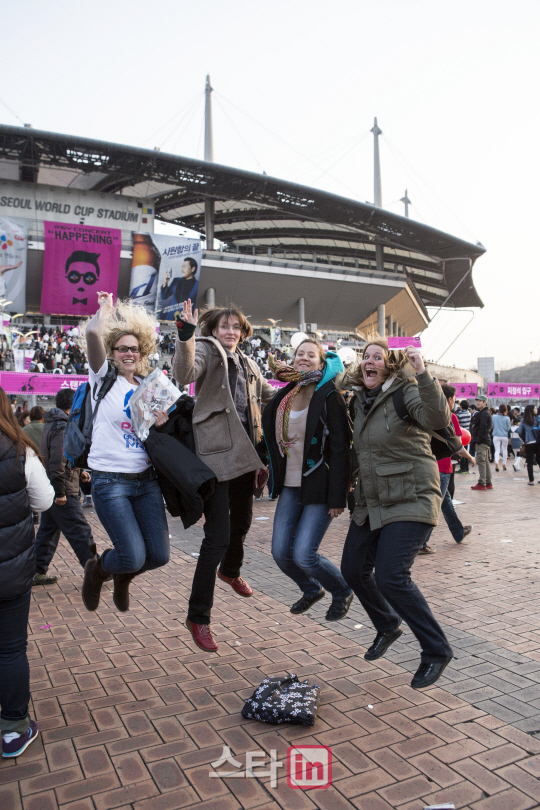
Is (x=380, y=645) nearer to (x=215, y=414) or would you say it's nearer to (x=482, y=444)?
(x=215, y=414)

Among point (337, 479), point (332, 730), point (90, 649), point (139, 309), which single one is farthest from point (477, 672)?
point (139, 309)

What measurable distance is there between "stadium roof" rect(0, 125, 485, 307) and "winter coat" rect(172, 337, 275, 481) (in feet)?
137

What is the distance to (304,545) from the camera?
3.59 meters

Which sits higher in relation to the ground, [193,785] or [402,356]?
[402,356]

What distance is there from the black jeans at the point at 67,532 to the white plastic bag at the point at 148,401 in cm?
261

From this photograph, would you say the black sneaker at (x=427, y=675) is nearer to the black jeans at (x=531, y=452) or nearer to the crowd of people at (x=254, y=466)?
the crowd of people at (x=254, y=466)

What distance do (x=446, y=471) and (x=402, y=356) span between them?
4.21m

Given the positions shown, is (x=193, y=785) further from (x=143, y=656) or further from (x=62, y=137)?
(x=62, y=137)

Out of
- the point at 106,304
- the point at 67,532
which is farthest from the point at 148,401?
the point at 67,532

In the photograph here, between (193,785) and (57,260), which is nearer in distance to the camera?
(193,785)

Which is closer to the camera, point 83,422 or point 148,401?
point 148,401

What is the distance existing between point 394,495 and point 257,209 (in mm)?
52760

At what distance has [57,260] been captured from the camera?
3866cm

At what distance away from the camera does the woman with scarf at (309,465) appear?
3605mm
